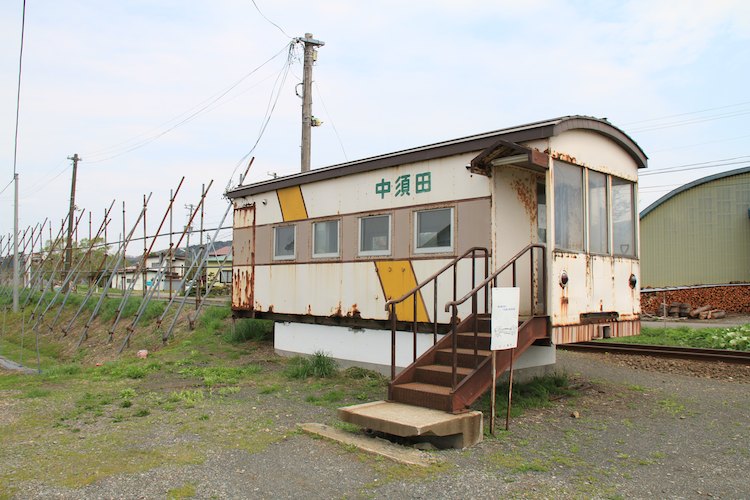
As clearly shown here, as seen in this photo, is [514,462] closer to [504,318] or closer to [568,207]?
[504,318]

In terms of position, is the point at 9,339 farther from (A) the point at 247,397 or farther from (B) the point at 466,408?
(B) the point at 466,408

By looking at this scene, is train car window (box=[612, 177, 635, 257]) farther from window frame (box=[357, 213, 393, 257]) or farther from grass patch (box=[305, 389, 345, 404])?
grass patch (box=[305, 389, 345, 404])

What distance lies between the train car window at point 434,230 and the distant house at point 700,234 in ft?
64.8

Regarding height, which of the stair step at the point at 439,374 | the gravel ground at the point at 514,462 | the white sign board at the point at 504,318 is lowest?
the gravel ground at the point at 514,462

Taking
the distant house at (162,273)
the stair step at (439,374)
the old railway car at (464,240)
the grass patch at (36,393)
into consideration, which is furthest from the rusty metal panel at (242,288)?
the stair step at (439,374)

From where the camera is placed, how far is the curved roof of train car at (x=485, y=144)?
754 cm

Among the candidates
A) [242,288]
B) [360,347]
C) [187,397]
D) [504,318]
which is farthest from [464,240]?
[242,288]

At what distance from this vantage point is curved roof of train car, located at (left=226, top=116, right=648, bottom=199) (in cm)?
754

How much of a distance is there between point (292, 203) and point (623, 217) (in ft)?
19.0

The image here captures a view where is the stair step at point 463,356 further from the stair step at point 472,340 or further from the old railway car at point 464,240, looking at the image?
the old railway car at point 464,240

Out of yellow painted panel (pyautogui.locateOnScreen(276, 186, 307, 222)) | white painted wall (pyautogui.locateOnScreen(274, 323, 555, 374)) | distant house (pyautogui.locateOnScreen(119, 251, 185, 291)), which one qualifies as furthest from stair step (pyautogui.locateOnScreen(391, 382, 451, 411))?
distant house (pyautogui.locateOnScreen(119, 251, 185, 291))

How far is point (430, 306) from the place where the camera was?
8805 mm

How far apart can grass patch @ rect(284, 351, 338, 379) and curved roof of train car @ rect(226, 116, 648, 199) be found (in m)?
3.09

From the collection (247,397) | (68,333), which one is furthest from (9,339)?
(247,397)
